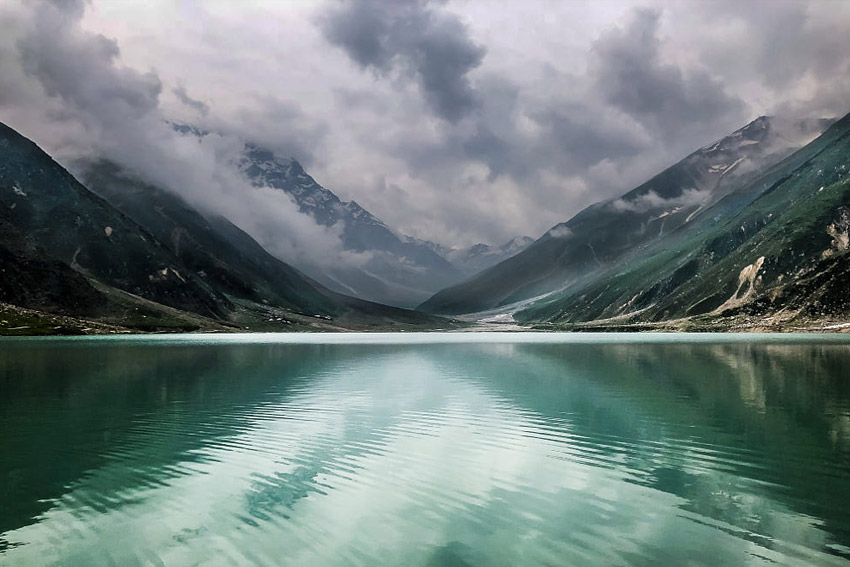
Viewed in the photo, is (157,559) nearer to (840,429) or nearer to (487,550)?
(487,550)

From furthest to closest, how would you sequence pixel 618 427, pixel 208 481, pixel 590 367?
pixel 590 367
pixel 618 427
pixel 208 481

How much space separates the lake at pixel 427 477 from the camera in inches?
790

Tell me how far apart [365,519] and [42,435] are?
91.5 feet

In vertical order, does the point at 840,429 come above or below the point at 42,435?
above

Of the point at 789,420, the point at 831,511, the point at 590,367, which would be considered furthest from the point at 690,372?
the point at 831,511

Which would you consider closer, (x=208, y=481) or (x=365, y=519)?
(x=365, y=519)

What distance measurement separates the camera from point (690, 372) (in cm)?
8275

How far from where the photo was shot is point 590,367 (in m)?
94.5

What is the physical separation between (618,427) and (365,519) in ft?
81.7

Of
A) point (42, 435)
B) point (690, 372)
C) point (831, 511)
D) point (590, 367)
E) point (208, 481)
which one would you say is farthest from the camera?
point (590, 367)

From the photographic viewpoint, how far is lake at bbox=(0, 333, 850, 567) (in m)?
20.1

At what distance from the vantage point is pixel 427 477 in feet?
96.9

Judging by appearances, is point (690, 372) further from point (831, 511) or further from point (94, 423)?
point (94, 423)

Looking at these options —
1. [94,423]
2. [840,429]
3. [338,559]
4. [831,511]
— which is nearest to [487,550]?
[338,559]
